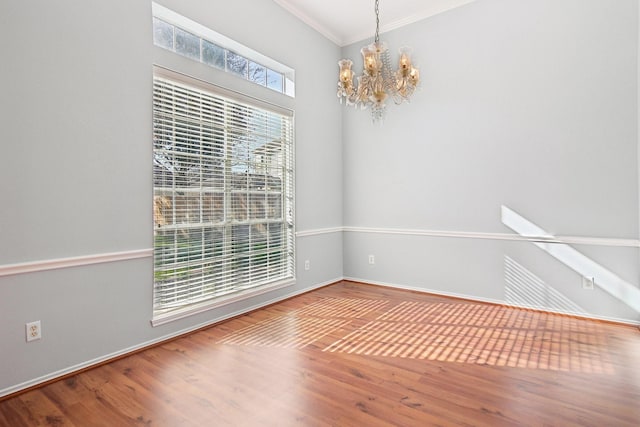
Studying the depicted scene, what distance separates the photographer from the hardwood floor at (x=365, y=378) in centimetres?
184

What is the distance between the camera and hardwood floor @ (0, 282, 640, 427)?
1845 mm

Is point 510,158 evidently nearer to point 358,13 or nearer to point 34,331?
point 358,13

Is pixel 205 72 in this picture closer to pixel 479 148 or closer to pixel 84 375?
pixel 84 375

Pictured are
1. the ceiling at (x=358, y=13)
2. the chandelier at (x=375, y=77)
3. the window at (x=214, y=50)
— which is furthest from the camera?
the ceiling at (x=358, y=13)

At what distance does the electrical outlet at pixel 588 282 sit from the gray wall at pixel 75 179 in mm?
3618

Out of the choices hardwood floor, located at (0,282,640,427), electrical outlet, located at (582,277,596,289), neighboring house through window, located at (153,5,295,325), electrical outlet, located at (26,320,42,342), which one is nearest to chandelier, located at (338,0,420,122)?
neighboring house through window, located at (153,5,295,325)

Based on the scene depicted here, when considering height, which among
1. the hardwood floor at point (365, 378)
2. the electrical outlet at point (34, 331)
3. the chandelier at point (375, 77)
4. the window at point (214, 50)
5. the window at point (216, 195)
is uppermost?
the window at point (214, 50)

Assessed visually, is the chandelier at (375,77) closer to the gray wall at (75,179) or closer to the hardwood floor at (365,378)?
the gray wall at (75,179)

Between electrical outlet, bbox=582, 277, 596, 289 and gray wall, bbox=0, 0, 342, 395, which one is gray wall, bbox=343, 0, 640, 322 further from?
gray wall, bbox=0, 0, 342, 395

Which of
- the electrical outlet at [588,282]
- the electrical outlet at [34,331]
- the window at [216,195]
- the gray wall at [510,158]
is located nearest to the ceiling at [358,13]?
the gray wall at [510,158]

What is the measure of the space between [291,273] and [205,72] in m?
2.33

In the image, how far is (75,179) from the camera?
7.55 feet

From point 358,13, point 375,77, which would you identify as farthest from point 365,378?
point 358,13

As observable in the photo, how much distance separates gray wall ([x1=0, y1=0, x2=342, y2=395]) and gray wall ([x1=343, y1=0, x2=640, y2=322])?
2.53 metres
